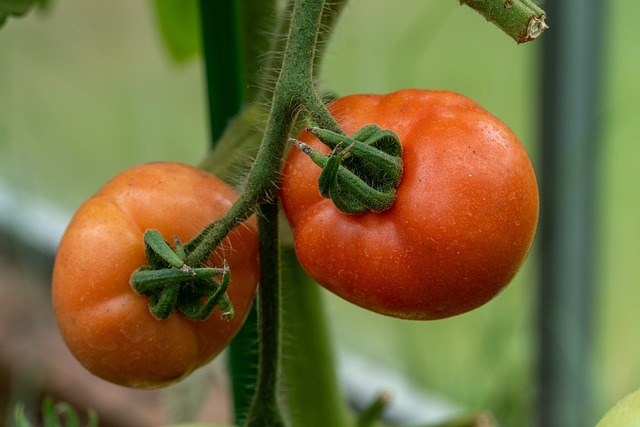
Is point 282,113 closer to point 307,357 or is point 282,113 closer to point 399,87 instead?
point 307,357

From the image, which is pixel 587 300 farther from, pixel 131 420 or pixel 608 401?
pixel 131 420

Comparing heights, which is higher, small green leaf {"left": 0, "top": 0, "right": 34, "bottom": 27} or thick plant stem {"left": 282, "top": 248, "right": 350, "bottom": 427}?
small green leaf {"left": 0, "top": 0, "right": 34, "bottom": 27}

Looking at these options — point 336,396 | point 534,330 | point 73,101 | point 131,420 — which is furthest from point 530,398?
point 73,101

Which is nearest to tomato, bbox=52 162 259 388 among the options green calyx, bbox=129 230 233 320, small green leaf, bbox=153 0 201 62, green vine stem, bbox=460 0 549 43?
green calyx, bbox=129 230 233 320

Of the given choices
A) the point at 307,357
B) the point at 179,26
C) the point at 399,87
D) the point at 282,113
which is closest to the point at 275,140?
the point at 282,113

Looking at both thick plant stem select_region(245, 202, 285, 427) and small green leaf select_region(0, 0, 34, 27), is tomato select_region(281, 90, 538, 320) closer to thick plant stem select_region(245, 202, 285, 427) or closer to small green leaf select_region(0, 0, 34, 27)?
thick plant stem select_region(245, 202, 285, 427)
